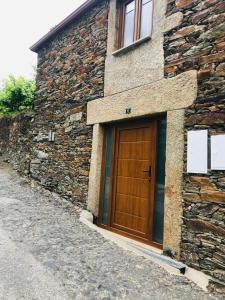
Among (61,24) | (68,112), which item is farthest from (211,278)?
(61,24)

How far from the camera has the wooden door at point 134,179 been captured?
14.7ft

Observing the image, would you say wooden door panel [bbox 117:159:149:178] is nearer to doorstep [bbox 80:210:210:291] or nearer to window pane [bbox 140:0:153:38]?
doorstep [bbox 80:210:210:291]

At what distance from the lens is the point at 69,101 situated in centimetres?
650

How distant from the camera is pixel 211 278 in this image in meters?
3.36

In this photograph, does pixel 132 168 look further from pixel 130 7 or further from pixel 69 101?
pixel 130 7

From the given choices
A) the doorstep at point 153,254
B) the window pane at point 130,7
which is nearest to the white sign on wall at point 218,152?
the doorstep at point 153,254

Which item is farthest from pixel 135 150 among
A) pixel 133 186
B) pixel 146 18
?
pixel 146 18

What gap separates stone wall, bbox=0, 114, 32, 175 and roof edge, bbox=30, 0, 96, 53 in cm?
200

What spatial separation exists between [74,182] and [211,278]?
337cm

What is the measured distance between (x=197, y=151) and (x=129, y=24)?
2.95 meters

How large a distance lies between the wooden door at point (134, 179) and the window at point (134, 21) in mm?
1588

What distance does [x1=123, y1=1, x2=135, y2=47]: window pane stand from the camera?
17.1 feet

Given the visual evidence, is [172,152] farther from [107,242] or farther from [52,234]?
[52,234]

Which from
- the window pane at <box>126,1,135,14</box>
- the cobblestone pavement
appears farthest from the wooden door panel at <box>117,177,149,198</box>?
the window pane at <box>126,1,135,14</box>
